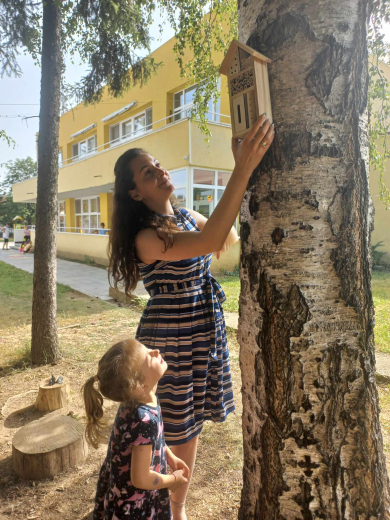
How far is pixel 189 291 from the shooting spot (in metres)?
1.79

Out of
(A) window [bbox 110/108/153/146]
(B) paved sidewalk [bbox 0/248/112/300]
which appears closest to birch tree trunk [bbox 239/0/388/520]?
(B) paved sidewalk [bbox 0/248/112/300]

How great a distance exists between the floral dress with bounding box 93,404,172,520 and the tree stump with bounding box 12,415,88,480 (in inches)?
43.6

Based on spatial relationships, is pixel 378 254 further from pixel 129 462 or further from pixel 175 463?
pixel 129 462

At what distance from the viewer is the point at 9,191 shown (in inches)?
2078

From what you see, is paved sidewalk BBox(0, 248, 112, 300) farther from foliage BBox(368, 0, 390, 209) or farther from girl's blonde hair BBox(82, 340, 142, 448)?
girl's blonde hair BBox(82, 340, 142, 448)

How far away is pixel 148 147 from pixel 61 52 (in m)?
6.98

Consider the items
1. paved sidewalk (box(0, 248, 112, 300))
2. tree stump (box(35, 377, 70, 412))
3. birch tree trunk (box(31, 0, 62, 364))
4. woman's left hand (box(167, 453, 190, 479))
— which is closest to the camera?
woman's left hand (box(167, 453, 190, 479))

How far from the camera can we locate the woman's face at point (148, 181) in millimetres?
1781

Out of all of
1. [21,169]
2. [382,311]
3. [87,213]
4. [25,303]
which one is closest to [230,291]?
→ [382,311]

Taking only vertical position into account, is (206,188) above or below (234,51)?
above

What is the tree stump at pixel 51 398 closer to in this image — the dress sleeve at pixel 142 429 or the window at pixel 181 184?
the dress sleeve at pixel 142 429

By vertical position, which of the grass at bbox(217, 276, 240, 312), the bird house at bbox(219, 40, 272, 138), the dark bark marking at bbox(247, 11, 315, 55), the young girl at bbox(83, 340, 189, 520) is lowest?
the grass at bbox(217, 276, 240, 312)

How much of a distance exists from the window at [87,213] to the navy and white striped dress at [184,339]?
16.9 metres

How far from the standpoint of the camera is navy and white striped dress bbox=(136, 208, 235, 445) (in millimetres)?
1745
